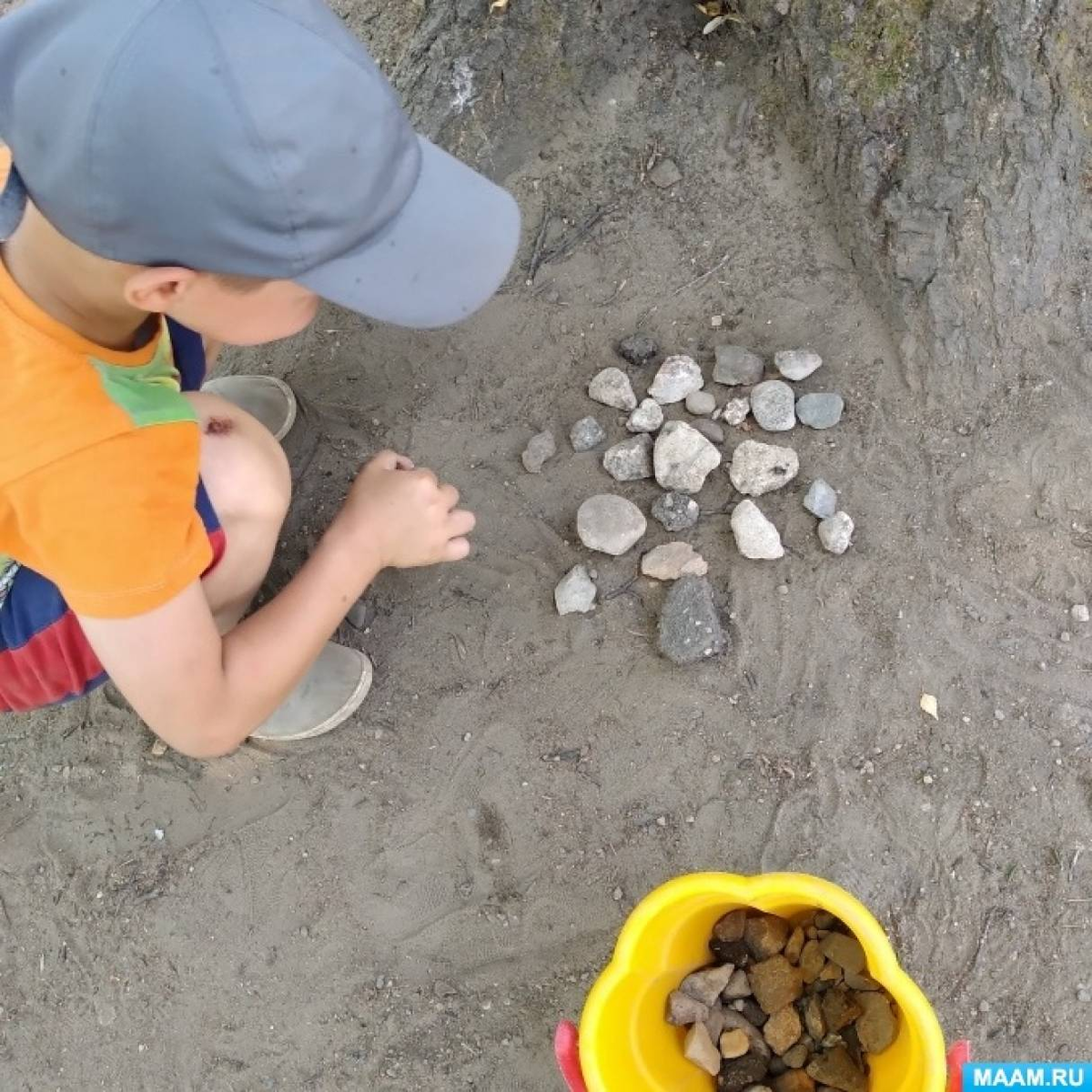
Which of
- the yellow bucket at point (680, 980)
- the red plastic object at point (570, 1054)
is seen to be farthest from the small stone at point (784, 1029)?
the red plastic object at point (570, 1054)

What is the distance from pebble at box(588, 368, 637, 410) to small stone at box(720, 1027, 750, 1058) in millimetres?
1023

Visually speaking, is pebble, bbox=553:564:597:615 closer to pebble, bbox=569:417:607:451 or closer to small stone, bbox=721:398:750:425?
pebble, bbox=569:417:607:451

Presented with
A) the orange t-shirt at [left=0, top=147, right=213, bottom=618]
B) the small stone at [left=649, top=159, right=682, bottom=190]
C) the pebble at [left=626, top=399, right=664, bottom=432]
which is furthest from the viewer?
the small stone at [left=649, top=159, right=682, bottom=190]

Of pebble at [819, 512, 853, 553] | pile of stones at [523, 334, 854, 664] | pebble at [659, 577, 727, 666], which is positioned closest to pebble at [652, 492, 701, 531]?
pile of stones at [523, 334, 854, 664]

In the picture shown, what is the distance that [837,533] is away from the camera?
171 cm

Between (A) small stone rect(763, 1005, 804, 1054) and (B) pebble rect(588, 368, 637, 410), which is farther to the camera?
(B) pebble rect(588, 368, 637, 410)

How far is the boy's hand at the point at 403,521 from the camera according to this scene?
1.66m

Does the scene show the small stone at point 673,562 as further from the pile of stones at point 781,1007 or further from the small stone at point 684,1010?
the small stone at point 684,1010

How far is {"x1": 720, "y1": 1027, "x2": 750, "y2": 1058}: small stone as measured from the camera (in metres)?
1.50

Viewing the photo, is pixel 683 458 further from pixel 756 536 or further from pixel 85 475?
pixel 85 475

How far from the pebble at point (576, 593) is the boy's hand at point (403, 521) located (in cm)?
19

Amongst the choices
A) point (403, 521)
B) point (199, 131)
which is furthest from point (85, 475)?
point (403, 521)

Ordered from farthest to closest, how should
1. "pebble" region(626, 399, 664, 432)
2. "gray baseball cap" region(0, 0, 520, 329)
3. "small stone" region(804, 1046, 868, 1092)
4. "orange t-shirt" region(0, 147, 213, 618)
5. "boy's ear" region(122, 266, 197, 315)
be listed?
"pebble" region(626, 399, 664, 432) < "small stone" region(804, 1046, 868, 1092) < "orange t-shirt" region(0, 147, 213, 618) < "boy's ear" region(122, 266, 197, 315) < "gray baseball cap" region(0, 0, 520, 329)

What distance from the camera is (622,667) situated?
1.75m
